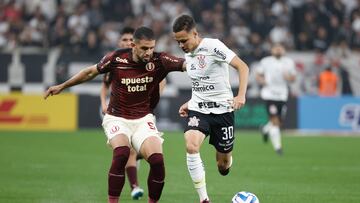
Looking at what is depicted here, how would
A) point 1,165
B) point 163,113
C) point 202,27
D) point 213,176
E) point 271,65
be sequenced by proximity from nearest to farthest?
point 213,176 < point 1,165 < point 271,65 < point 163,113 < point 202,27

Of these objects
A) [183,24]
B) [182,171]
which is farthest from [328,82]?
[183,24]

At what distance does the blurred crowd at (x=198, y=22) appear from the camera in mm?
26328

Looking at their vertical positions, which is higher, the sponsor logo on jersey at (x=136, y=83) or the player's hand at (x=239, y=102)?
the sponsor logo on jersey at (x=136, y=83)

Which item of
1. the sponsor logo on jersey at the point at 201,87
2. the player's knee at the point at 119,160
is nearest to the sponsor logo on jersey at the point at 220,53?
the sponsor logo on jersey at the point at 201,87

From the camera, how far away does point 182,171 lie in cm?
1478

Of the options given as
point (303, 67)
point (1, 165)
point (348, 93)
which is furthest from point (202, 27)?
point (1, 165)

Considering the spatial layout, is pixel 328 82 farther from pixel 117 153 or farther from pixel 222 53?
pixel 117 153

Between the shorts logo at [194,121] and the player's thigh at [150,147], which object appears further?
the shorts logo at [194,121]

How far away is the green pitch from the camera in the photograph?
1123 cm

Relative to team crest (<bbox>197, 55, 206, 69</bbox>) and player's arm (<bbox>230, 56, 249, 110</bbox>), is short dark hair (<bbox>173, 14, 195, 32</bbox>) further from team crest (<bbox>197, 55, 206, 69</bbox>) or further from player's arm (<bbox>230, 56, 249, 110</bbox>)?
player's arm (<bbox>230, 56, 249, 110</bbox>)

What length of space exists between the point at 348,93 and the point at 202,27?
207 inches

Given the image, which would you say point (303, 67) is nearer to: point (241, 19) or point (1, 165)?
point (241, 19)

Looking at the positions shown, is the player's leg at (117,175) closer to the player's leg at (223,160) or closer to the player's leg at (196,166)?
the player's leg at (196,166)

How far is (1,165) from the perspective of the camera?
1546 cm
